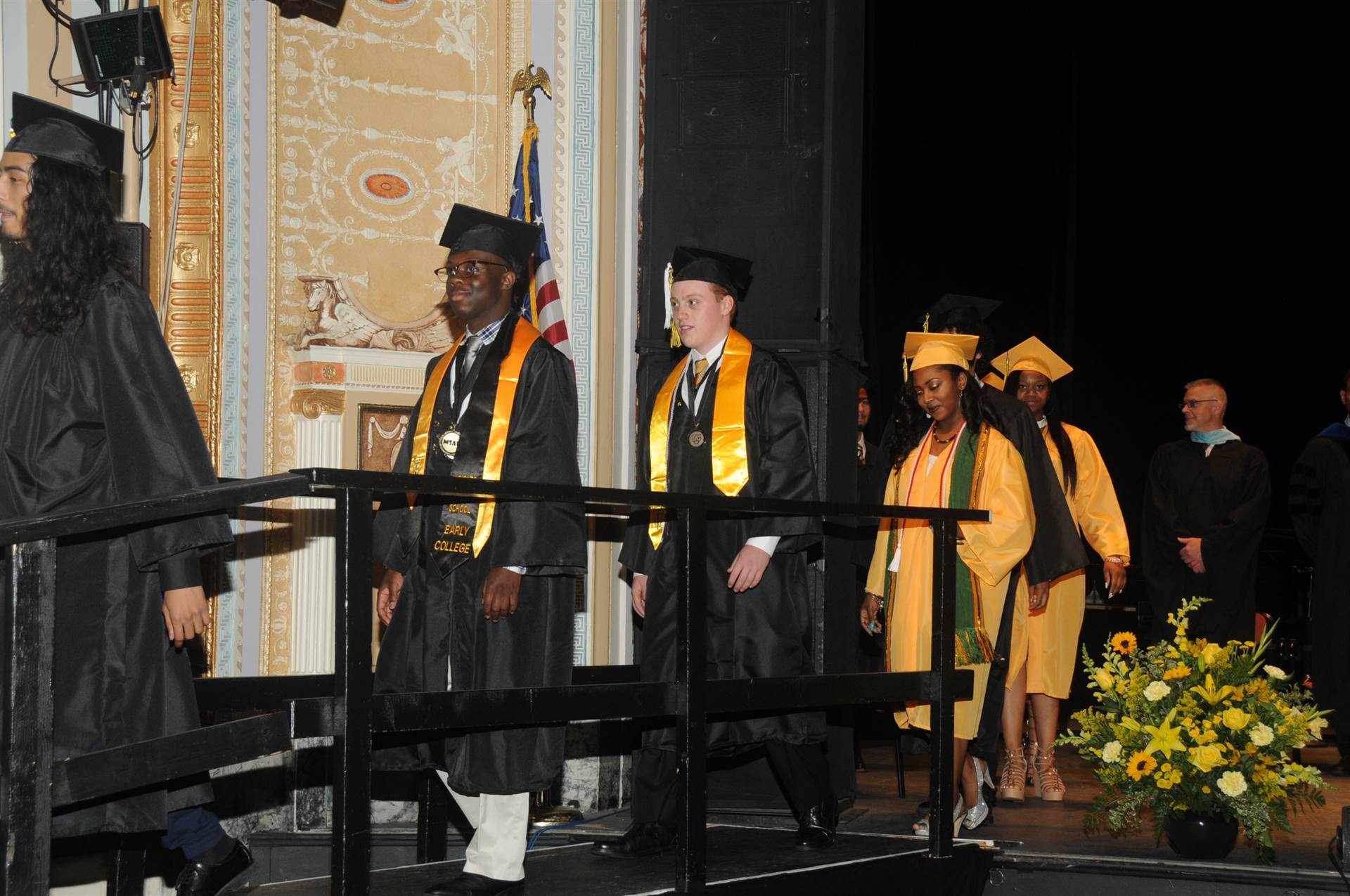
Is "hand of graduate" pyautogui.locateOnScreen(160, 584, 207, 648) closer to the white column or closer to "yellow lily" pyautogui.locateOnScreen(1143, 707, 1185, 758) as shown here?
the white column

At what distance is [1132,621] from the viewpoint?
951 centimetres

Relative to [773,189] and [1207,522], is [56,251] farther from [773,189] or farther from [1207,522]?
[1207,522]

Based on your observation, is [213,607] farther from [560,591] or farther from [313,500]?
[560,591]

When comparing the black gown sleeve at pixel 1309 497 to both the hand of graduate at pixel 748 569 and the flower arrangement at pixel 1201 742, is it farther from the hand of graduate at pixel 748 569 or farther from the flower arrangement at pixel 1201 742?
the hand of graduate at pixel 748 569

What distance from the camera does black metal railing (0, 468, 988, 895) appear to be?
2.78 metres

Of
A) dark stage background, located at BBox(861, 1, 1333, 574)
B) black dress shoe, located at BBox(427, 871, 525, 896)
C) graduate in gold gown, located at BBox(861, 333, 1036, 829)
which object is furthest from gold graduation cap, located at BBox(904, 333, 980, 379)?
dark stage background, located at BBox(861, 1, 1333, 574)

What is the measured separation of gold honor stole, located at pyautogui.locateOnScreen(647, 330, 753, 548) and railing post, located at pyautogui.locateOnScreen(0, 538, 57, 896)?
84.1 inches

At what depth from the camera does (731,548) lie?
15.1ft

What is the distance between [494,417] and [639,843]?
135 centimetres

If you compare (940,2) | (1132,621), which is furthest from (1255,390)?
(940,2)

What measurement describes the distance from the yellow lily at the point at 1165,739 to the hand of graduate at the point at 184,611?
3074 mm

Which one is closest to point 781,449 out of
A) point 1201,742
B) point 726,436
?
point 726,436

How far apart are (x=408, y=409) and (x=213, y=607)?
3.21ft

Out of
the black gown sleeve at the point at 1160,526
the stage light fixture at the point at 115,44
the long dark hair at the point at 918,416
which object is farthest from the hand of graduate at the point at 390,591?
the black gown sleeve at the point at 1160,526
